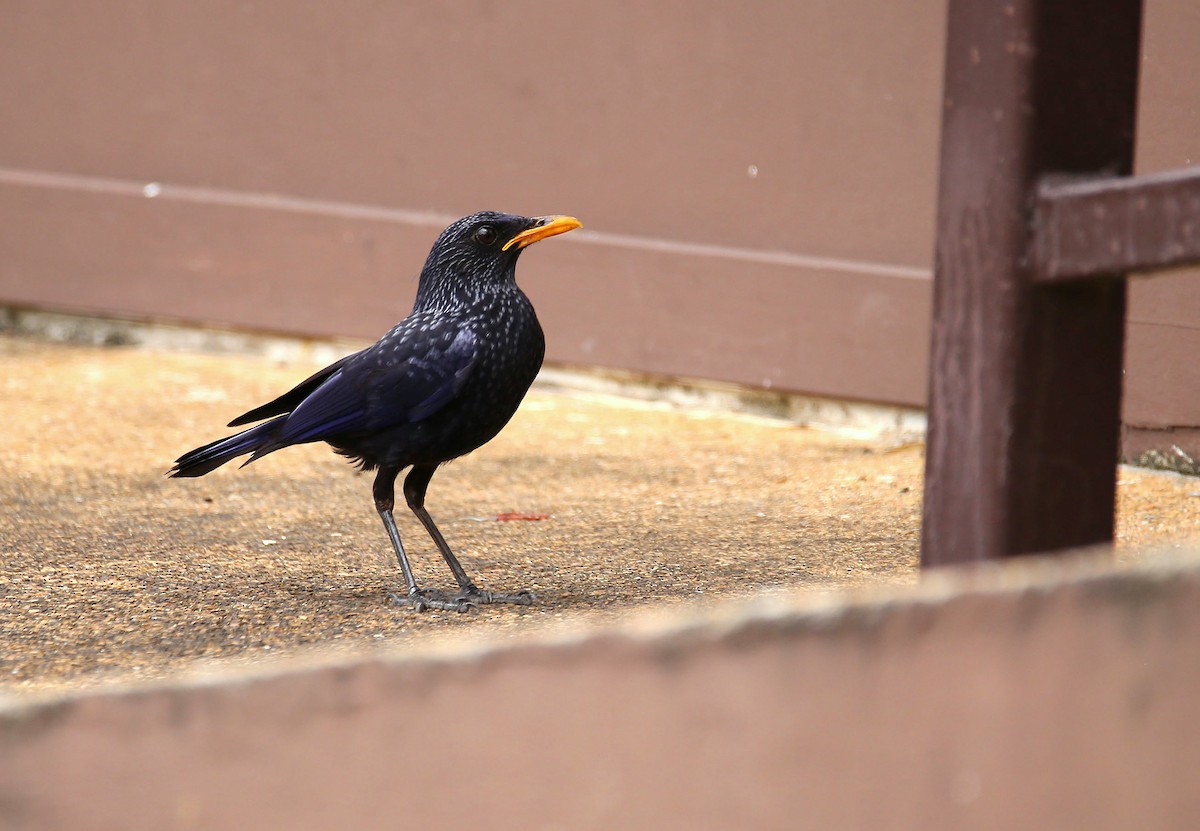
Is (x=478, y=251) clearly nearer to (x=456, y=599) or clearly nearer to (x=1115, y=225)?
(x=456, y=599)

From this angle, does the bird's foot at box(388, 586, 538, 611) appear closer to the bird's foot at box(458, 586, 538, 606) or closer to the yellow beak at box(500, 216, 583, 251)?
the bird's foot at box(458, 586, 538, 606)

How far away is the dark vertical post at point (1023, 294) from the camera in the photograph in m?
2.01

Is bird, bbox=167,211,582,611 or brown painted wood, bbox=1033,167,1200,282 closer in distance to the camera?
brown painted wood, bbox=1033,167,1200,282

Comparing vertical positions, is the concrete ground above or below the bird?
below

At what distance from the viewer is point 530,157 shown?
23.0 ft

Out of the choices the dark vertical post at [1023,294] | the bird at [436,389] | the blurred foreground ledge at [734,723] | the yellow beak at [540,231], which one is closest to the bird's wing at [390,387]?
the bird at [436,389]

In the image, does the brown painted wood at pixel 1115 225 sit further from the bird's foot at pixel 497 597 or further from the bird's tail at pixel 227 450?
the bird's tail at pixel 227 450

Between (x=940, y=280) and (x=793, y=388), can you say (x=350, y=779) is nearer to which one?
(x=940, y=280)

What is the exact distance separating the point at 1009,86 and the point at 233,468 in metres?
4.46

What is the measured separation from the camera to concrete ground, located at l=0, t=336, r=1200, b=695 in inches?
150

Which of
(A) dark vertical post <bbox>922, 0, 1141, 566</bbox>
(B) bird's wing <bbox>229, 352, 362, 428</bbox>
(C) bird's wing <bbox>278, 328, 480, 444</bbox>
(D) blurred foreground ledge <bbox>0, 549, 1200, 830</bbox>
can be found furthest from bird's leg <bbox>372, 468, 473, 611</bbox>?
(D) blurred foreground ledge <bbox>0, 549, 1200, 830</bbox>

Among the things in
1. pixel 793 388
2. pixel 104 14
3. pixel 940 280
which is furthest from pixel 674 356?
pixel 940 280

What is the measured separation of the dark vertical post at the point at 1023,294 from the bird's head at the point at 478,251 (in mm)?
2236

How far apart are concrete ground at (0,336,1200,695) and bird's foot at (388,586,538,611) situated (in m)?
0.05
